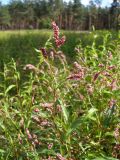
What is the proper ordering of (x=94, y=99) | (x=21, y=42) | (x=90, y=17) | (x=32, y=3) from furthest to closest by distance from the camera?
(x=32, y=3) < (x=90, y=17) < (x=21, y=42) < (x=94, y=99)

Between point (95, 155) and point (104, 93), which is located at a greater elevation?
point (104, 93)

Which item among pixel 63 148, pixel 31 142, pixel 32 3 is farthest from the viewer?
pixel 32 3

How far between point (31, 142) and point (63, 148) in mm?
255

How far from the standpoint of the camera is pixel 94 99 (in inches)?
101

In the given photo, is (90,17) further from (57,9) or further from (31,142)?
(31,142)

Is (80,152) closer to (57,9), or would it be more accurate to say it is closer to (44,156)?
(44,156)

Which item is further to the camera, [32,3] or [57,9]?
[32,3]

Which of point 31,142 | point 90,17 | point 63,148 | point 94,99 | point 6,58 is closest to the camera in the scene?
point 63,148

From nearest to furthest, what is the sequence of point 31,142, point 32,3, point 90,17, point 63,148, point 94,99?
point 63,148 < point 31,142 < point 94,99 < point 90,17 < point 32,3

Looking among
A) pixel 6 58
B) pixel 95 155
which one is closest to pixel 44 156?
pixel 95 155

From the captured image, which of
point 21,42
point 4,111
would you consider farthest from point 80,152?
point 21,42

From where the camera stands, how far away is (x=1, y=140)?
2703 millimetres

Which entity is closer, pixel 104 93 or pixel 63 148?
pixel 63 148

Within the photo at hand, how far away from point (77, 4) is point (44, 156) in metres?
99.7
